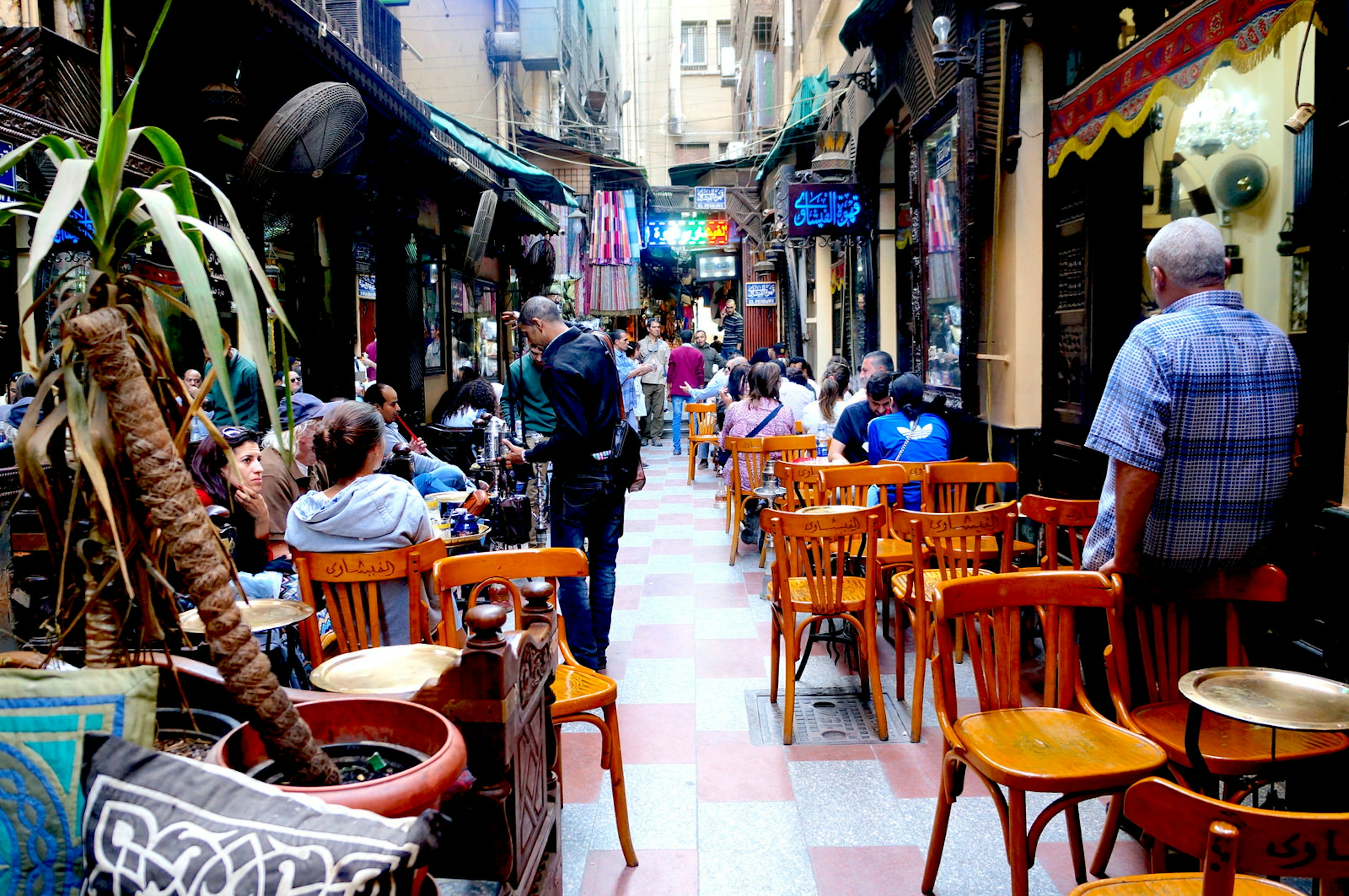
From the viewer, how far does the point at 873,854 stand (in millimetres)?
3244

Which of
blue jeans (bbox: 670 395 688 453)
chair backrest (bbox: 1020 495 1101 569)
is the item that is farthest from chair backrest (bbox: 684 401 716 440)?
chair backrest (bbox: 1020 495 1101 569)

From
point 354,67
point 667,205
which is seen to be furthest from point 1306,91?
point 667,205

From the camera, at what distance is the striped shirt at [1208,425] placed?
9.40ft

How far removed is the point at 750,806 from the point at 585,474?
1877 millimetres

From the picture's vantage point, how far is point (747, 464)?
807cm

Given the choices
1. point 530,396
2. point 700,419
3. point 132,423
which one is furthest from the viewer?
point 700,419

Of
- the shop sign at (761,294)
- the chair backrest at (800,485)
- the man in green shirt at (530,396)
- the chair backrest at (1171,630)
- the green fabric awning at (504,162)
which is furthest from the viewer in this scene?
the shop sign at (761,294)

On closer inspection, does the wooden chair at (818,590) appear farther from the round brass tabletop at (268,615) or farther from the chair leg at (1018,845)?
the round brass tabletop at (268,615)

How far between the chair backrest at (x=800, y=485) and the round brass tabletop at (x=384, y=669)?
347 centimetres

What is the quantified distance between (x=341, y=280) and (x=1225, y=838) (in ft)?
28.4

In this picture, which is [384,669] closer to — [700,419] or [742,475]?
[742,475]

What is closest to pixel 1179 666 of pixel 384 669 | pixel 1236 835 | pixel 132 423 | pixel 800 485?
pixel 1236 835

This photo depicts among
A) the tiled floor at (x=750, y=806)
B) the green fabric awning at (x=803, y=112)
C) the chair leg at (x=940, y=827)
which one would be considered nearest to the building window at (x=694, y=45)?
the green fabric awning at (x=803, y=112)

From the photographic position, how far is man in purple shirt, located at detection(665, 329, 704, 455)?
15586 millimetres
